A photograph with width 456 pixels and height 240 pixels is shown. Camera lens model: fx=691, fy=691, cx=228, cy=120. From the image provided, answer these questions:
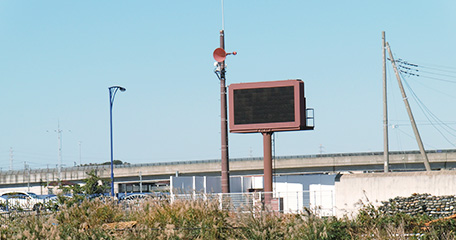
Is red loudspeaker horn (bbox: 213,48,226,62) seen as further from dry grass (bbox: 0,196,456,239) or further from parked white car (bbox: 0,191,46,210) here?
dry grass (bbox: 0,196,456,239)

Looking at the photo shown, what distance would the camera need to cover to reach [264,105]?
35.9 meters

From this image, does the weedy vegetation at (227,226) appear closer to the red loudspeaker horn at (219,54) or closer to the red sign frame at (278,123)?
the red sign frame at (278,123)

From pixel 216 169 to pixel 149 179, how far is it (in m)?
10.3

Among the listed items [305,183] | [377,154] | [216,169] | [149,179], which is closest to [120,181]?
[149,179]

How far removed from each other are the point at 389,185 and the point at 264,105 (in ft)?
28.2

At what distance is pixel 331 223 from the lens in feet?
51.4

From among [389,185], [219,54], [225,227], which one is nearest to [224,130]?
[219,54]

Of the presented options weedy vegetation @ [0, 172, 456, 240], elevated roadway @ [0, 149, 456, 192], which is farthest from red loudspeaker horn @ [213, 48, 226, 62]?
elevated roadway @ [0, 149, 456, 192]

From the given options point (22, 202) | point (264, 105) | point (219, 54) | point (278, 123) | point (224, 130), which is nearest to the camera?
point (278, 123)

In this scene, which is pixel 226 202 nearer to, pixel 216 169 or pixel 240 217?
pixel 240 217

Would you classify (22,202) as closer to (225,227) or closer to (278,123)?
(278,123)

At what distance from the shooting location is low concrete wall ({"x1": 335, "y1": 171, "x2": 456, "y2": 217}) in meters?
28.9

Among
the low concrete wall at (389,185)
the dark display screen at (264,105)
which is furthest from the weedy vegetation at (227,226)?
the dark display screen at (264,105)

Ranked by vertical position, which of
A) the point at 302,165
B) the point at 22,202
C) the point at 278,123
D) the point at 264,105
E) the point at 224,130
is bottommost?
the point at 22,202
